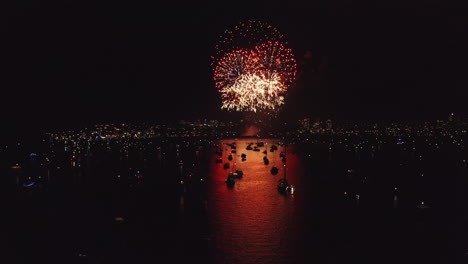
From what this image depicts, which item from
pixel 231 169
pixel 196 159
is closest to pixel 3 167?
pixel 196 159

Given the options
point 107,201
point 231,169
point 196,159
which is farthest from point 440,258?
point 196,159

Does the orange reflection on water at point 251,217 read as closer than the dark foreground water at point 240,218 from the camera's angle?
No

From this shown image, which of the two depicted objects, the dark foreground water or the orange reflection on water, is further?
the orange reflection on water

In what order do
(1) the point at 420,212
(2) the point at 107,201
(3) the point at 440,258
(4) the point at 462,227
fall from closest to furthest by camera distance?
(3) the point at 440,258, (4) the point at 462,227, (1) the point at 420,212, (2) the point at 107,201

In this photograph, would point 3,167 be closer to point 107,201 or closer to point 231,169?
point 231,169

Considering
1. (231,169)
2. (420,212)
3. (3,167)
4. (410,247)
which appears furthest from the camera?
(3,167)

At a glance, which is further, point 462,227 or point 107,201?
point 107,201

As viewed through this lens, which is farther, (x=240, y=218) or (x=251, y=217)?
(x=251, y=217)
